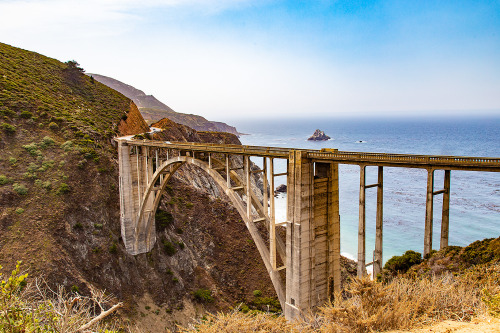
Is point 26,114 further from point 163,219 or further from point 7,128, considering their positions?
point 163,219

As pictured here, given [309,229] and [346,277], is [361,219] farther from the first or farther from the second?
[346,277]

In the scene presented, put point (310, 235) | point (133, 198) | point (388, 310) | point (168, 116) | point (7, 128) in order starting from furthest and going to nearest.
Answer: point (168, 116), point (7, 128), point (133, 198), point (310, 235), point (388, 310)

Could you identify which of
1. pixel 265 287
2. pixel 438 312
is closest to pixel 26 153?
pixel 265 287

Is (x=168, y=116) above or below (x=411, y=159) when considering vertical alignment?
above

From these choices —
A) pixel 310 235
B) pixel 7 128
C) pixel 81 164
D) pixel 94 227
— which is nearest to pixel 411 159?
pixel 310 235

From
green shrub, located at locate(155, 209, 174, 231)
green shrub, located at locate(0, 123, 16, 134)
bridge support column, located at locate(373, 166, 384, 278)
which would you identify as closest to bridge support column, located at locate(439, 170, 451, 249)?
bridge support column, located at locate(373, 166, 384, 278)

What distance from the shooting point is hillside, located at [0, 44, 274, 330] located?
27.7 metres

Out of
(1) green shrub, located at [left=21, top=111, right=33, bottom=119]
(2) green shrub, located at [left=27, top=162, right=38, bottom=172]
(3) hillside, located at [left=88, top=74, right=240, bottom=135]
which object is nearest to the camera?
(2) green shrub, located at [left=27, top=162, right=38, bottom=172]

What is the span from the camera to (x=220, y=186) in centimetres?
2647

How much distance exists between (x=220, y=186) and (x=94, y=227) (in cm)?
1299

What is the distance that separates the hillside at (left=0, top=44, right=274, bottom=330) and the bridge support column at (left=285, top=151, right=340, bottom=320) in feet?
44.4

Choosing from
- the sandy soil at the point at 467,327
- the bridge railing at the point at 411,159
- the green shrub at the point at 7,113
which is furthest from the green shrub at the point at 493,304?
the green shrub at the point at 7,113

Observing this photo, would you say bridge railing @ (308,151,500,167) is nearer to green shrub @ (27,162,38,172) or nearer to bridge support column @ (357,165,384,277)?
bridge support column @ (357,165,384,277)

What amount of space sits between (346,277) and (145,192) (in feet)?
62.9
